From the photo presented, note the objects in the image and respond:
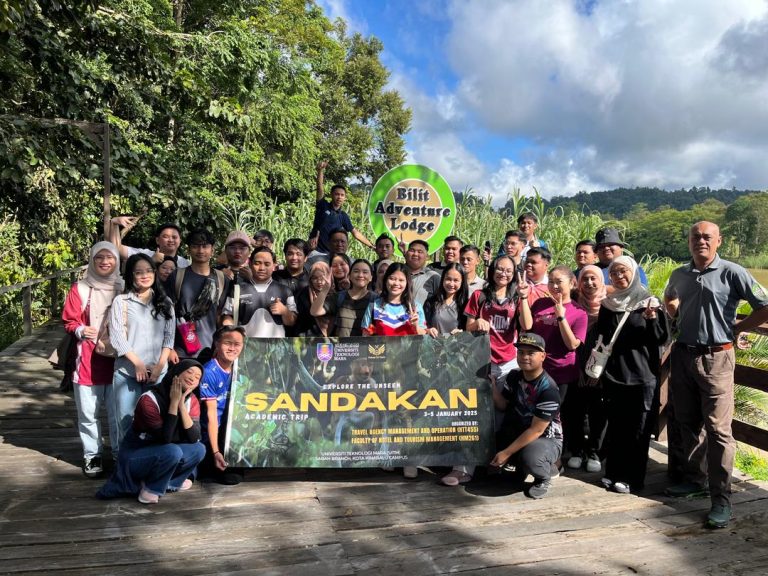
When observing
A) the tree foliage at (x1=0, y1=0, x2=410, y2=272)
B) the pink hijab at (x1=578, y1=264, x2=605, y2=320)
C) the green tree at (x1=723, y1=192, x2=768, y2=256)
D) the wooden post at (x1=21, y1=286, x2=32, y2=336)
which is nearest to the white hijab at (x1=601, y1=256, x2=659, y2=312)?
the pink hijab at (x1=578, y1=264, x2=605, y2=320)

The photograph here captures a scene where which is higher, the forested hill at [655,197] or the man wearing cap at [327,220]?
the forested hill at [655,197]

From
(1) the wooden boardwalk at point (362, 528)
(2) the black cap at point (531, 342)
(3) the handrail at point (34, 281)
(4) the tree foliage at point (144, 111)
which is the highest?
(4) the tree foliage at point (144, 111)

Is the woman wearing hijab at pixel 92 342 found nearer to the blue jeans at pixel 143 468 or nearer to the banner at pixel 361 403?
the blue jeans at pixel 143 468

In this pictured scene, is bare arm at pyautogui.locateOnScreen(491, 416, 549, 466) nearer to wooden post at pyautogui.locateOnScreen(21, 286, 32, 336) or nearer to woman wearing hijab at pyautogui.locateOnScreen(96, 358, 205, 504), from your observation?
woman wearing hijab at pyautogui.locateOnScreen(96, 358, 205, 504)

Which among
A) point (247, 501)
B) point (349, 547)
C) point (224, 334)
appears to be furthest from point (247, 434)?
point (349, 547)

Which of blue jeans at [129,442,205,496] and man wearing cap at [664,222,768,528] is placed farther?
blue jeans at [129,442,205,496]

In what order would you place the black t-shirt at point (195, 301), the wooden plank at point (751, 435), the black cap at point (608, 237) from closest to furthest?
the wooden plank at point (751, 435), the black t-shirt at point (195, 301), the black cap at point (608, 237)

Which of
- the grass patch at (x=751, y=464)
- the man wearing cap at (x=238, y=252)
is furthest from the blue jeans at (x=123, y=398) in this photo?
the grass patch at (x=751, y=464)

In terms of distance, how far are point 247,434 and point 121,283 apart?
1.44 metres

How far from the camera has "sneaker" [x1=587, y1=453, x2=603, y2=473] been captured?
14.0ft

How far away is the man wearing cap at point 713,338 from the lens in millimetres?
3455

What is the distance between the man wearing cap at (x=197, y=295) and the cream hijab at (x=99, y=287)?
0.39 meters

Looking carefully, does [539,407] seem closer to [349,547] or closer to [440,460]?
[440,460]

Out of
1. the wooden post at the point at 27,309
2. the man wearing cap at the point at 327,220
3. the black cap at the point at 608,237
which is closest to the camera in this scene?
A: the black cap at the point at 608,237
